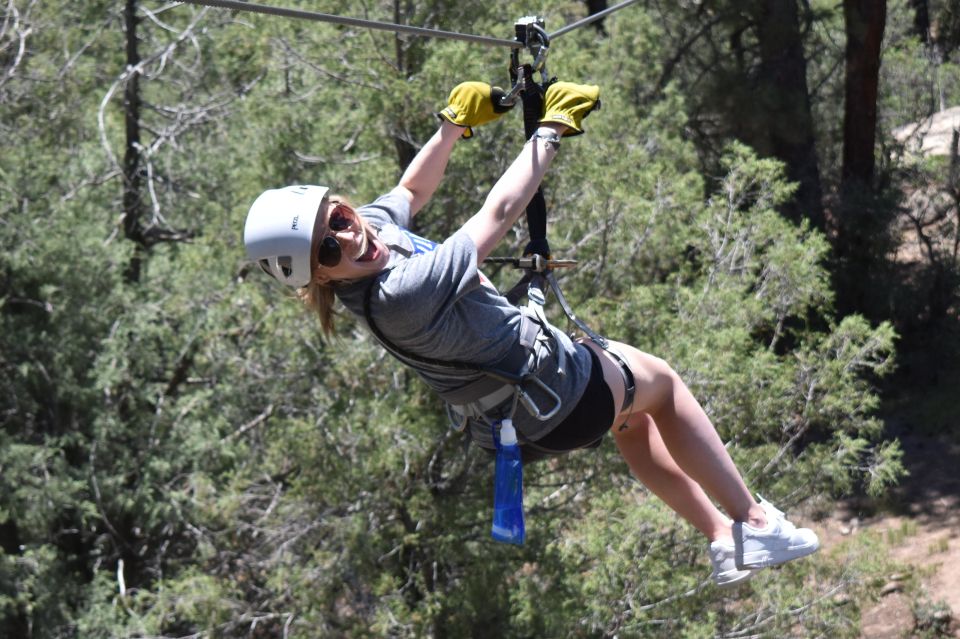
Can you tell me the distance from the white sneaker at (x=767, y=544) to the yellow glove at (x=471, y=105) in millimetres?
1330

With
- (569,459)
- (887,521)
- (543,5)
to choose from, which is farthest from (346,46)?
(887,521)

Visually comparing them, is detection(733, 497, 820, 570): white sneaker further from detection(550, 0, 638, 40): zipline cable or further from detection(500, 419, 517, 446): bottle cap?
detection(550, 0, 638, 40): zipline cable

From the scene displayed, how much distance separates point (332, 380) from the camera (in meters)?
6.63

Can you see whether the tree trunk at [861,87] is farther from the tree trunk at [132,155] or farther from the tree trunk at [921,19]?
the tree trunk at [132,155]

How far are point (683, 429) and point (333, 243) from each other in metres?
1.10

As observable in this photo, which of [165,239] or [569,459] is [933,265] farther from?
[165,239]

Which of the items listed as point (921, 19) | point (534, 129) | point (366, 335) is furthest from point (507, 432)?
point (921, 19)

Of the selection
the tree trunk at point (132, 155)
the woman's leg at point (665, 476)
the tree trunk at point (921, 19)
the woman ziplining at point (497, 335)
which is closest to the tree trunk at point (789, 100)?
the tree trunk at point (921, 19)

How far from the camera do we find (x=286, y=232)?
2885mm

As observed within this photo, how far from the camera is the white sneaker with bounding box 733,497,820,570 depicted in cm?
340

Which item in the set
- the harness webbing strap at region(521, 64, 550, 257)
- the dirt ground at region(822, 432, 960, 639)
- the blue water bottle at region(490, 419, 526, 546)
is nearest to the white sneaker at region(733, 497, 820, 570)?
the blue water bottle at region(490, 419, 526, 546)

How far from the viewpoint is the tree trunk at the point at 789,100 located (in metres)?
9.59

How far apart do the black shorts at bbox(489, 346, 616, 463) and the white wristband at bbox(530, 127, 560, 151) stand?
554 millimetres

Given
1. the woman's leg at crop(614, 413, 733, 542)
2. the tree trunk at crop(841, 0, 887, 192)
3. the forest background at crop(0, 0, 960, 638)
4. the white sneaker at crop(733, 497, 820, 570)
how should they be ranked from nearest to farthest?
the white sneaker at crop(733, 497, 820, 570), the woman's leg at crop(614, 413, 733, 542), the forest background at crop(0, 0, 960, 638), the tree trunk at crop(841, 0, 887, 192)
